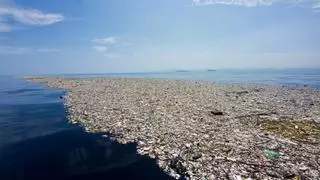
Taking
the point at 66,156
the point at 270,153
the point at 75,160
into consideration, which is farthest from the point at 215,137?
the point at 66,156

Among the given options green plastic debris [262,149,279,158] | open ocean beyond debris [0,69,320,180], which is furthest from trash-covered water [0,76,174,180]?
green plastic debris [262,149,279,158]

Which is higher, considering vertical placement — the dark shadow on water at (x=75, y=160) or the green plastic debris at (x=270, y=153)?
the green plastic debris at (x=270, y=153)

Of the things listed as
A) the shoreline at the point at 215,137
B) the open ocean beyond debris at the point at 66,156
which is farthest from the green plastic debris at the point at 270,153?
the open ocean beyond debris at the point at 66,156

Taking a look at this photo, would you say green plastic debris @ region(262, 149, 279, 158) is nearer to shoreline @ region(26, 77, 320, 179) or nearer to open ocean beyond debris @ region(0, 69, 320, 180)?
shoreline @ region(26, 77, 320, 179)

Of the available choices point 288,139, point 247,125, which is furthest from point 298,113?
point 288,139

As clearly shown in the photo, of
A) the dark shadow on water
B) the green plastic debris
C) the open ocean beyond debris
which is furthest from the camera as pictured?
the green plastic debris

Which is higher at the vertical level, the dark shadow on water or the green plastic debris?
the green plastic debris

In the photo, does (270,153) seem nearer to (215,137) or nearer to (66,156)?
(215,137)

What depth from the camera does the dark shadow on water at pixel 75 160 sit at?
11.8 m

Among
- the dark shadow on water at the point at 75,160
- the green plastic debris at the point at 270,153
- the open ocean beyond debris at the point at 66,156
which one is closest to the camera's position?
the dark shadow on water at the point at 75,160

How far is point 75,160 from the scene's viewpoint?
44.7ft

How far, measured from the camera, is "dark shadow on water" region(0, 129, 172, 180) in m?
11.8

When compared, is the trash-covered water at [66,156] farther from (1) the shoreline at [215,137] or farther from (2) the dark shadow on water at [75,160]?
(1) the shoreline at [215,137]

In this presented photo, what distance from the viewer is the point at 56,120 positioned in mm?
23719
